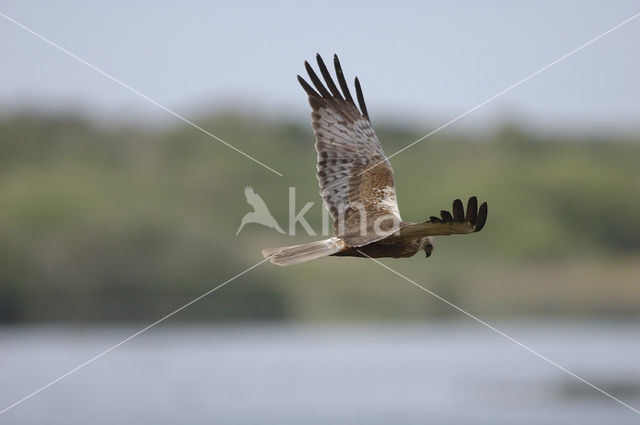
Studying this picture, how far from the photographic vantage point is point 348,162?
1549cm

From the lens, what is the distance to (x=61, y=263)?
175 feet

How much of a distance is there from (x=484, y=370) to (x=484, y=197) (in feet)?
81.8

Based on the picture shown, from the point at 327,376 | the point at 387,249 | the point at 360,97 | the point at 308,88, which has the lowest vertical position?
the point at 327,376

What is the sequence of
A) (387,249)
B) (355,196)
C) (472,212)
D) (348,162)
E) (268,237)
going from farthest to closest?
(268,237) < (348,162) < (355,196) < (387,249) < (472,212)

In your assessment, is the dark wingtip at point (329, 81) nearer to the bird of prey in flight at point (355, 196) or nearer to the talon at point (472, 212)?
the bird of prey in flight at point (355, 196)

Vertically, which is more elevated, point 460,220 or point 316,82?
point 316,82

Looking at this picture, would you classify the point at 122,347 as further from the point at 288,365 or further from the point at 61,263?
the point at 61,263

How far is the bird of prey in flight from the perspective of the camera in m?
13.6

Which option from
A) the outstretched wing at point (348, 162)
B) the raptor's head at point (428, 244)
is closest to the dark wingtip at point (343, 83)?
the outstretched wing at point (348, 162)

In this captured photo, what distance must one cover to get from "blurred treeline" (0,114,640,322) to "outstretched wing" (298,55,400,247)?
31170mm

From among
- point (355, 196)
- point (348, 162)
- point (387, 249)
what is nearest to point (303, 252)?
point (387, 249)

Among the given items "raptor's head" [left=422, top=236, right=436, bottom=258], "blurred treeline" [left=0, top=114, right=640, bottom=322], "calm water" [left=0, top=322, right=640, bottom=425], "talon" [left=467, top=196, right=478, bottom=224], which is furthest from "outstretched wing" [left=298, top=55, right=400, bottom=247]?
"blurred treeline" [left=0, top=114, right=640, bottom=322]

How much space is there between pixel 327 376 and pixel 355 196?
19.4 meters

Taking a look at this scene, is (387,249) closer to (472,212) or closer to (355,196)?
(355,196)
